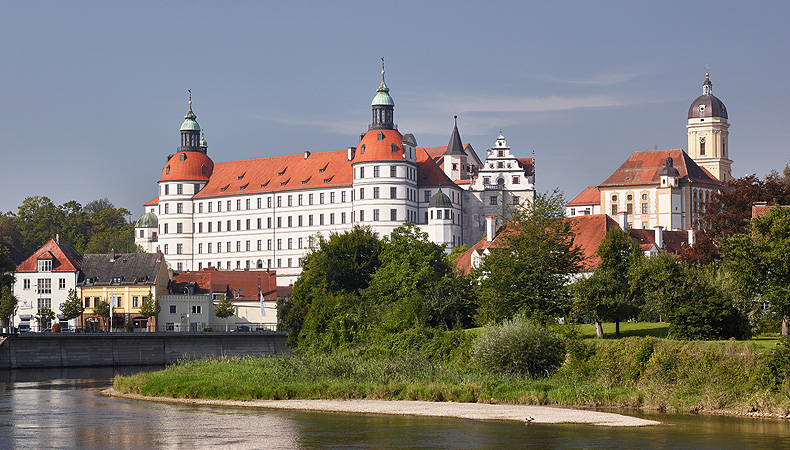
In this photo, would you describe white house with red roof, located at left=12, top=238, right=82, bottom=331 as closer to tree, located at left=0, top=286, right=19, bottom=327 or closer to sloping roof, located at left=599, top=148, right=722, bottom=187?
tree, located at left=0, top=286, right=19, bottom=327

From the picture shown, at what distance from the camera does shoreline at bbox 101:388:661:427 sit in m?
38.3

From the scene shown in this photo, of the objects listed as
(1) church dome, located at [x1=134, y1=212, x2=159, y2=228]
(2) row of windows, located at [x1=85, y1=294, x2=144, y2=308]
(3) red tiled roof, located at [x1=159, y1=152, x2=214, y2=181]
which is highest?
(3) red tiled roof, located at [x1=159, y1=152, x2=214, y2=181]

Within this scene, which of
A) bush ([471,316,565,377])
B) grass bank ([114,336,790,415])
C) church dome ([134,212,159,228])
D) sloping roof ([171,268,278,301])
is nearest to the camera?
grass bank ([114,336,790,415])

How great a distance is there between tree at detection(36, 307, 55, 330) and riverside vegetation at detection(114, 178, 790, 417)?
43.8m

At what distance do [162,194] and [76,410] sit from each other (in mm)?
114444

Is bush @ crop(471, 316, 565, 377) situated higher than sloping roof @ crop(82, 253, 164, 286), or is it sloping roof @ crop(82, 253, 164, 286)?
sloping roof @ crop(82, 253, 164, 286)

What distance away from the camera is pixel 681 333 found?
157 ft

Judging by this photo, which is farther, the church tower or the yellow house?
the church tower

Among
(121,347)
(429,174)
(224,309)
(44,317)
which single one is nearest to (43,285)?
(44,317)

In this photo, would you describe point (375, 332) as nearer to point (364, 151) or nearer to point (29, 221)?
point (364, 151)

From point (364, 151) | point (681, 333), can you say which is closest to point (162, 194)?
point (364, 151)

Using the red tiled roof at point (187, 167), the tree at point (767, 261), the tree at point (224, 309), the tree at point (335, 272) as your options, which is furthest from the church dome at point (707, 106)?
the tree at point (767, 261)

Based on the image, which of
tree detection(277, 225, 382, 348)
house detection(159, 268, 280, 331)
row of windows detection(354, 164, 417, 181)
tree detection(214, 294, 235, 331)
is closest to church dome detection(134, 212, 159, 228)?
row of windows detection(354, 164, 417, 181)

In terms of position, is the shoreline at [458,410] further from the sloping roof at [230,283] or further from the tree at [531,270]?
the sloping roof at [230,283]
